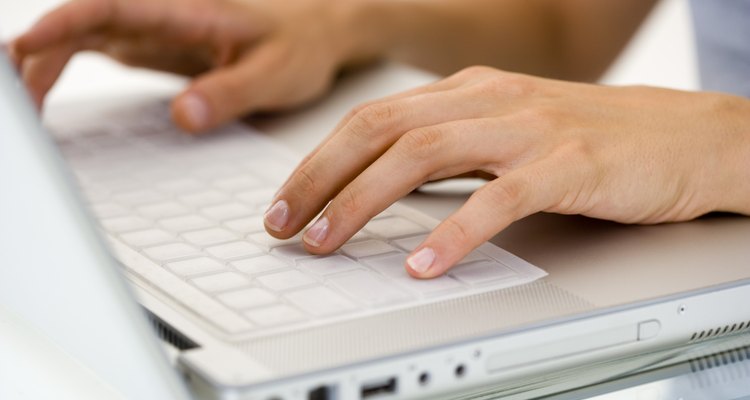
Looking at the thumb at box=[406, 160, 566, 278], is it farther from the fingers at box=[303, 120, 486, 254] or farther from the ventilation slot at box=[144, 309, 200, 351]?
the ventilation slot at box=[144, 309, 200, 351]

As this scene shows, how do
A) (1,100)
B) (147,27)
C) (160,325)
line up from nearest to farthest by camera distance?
(1,100), (160,325), (147,27)

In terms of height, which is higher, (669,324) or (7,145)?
(7,145)

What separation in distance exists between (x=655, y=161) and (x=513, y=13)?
0.72m

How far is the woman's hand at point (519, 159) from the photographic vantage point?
67cm

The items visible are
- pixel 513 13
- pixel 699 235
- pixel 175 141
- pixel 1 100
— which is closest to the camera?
pixel 1 100

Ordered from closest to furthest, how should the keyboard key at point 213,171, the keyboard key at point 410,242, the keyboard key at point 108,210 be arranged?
the keyboard key at point 410,242
the keyboard key at point 108,210
the keyboard key at point 213,171

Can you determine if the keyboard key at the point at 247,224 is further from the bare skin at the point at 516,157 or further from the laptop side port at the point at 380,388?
the laptop side port at the point at 380,388

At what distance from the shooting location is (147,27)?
1130mm

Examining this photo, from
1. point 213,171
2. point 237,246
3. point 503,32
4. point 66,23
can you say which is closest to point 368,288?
point 237,246

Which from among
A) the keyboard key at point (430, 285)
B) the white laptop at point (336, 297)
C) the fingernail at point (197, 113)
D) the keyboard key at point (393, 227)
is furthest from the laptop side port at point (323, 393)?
the fingernail at point (197, 113)

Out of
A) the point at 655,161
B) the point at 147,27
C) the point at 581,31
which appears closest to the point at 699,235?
the point at 655,161

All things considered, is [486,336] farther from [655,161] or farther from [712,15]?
[712,15]

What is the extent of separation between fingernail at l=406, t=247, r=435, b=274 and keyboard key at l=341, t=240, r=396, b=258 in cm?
5

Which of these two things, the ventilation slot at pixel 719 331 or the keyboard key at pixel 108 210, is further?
the keyboard key at pixel 108 210
